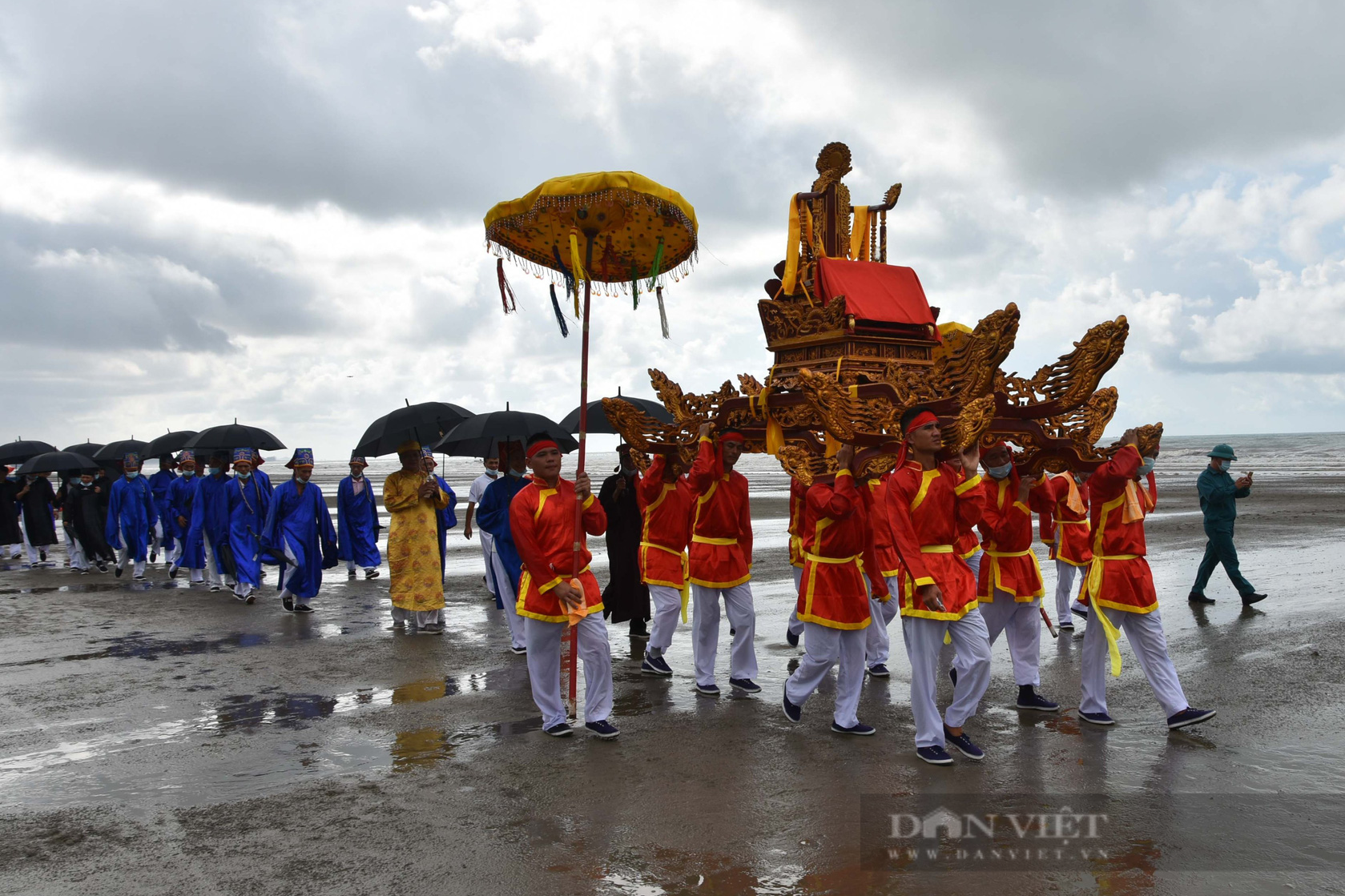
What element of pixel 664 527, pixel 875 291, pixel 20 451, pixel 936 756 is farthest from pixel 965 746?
pixel 20 451

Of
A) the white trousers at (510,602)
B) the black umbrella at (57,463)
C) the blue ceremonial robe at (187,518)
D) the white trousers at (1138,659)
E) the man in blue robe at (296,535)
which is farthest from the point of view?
the black umbrella at (57,463)

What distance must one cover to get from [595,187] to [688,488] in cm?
237

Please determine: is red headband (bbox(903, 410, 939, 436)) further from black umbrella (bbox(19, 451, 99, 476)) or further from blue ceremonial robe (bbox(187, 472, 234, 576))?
black umbrella (bbox(19, 451, 99, 476))

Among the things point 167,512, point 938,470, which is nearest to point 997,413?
point 938,470

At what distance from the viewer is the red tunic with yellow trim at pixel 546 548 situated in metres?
5.56

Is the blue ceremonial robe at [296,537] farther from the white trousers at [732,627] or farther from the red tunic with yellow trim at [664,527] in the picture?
the white trousers at [732,627]

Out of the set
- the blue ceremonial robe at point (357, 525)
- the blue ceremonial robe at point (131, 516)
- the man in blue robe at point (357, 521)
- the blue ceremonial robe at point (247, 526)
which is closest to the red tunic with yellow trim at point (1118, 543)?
the man in blue robe at point (357, 521)

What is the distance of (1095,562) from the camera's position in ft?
19.2

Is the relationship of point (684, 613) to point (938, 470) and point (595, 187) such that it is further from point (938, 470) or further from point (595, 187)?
point (595, 187)

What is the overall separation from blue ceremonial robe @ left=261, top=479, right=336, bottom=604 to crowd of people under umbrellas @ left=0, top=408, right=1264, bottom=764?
177 centimetres

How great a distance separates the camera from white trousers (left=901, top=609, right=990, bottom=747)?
500cm

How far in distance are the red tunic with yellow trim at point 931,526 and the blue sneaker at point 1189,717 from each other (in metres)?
1.49

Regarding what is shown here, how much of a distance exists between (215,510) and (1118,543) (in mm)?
11292

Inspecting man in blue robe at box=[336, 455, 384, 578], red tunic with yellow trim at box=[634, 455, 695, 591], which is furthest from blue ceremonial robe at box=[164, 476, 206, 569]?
red tunic with yellow trim at box=[634, 455, 695, 591]
